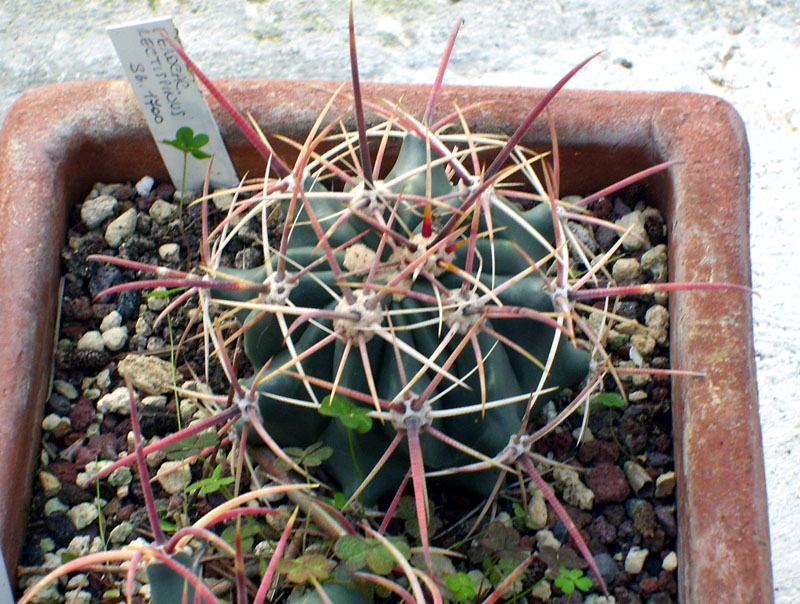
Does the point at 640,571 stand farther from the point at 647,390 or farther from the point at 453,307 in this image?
the point at 453,307

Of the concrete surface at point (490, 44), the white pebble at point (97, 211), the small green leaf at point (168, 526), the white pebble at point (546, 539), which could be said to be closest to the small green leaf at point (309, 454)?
the small green leaf at point (168, 526)

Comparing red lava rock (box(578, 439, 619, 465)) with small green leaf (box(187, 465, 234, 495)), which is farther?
red lava rock (box(578, 439, 619, 465))

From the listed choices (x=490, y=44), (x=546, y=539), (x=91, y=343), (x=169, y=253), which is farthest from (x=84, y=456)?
(x=490, y=44)

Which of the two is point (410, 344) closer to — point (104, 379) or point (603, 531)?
point (603, 531)

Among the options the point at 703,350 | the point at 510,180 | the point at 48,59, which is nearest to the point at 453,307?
the point at 703,350

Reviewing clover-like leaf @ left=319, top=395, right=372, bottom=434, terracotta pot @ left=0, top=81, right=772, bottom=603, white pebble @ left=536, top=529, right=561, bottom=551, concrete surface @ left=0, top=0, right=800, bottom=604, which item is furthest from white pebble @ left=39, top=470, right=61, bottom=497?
concrete surface @ left=0, top=0, right=800, bottom=604

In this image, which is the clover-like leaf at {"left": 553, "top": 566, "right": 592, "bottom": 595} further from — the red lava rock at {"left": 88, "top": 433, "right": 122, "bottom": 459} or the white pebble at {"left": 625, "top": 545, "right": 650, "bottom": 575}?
the red lava rock at {"left": 88, "top": 433, "right": 122, "bottom": 459}

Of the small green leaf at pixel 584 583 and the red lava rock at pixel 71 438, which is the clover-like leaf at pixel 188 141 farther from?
the small green leaf at pixel 584 583
